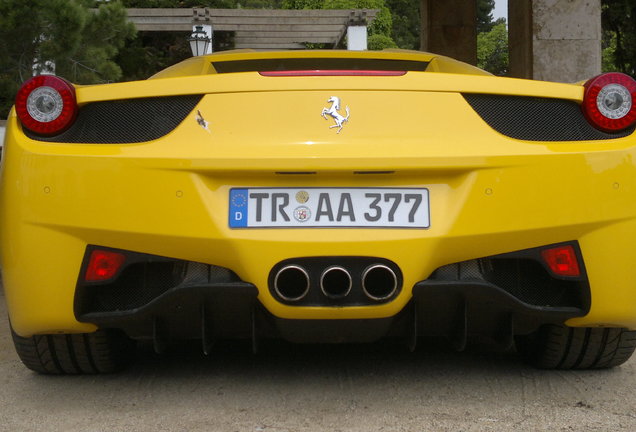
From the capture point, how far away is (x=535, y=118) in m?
2.82

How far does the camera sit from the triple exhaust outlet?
2648mm

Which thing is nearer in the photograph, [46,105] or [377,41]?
[46,105]

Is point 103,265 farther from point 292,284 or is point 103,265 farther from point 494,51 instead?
point 494,51

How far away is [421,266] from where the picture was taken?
265cm

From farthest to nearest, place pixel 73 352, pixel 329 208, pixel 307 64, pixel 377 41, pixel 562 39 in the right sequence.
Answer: pixel 377 41
pixel 562 39
pixel 307 64
pixel 73 352
pixel 329 208

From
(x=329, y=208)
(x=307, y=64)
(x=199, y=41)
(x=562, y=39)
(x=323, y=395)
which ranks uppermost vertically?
(x=199, y=41)

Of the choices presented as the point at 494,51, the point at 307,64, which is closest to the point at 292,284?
the point at 307,64

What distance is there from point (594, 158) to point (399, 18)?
2730 inches

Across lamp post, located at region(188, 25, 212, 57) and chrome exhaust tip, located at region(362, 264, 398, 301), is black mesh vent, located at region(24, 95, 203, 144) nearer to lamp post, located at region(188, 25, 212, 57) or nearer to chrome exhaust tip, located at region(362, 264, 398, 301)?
chrome exhaust tip, located at region(362, 264, 398, 301)

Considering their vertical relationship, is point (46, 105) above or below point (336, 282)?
above

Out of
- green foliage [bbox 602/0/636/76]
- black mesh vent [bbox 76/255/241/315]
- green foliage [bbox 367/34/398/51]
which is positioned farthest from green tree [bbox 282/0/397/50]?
black mesh vent [bbox 76/255/241/315]

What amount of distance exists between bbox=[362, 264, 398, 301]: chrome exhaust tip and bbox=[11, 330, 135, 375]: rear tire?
0.92 m

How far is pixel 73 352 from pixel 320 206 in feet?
3.46

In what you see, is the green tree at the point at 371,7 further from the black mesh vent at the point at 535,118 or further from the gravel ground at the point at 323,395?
the black mesh vent at the point at 535,118
